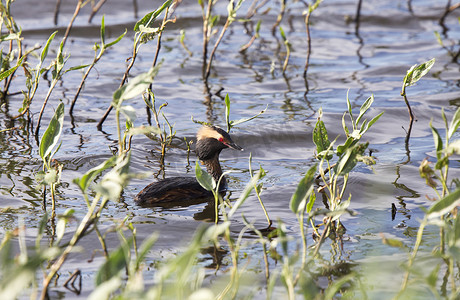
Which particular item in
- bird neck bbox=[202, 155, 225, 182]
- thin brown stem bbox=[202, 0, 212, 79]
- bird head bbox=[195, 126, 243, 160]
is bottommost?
bird neck bbox=[202, 155, 225, 182]

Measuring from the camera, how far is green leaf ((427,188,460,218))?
3.39 metres

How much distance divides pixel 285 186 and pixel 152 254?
1.93m

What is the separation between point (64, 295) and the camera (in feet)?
13.5

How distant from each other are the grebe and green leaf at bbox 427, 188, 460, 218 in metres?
3.02

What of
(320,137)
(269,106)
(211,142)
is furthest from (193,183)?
(269,106)

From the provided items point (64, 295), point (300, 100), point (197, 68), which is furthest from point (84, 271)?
point (197, 68)

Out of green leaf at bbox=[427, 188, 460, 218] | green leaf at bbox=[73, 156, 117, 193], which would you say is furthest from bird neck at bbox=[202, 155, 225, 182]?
green leaf at bbox=[427, 188, 460, 218]

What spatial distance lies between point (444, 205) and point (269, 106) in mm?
5660

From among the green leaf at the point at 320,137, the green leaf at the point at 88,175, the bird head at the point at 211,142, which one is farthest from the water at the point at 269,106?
the green leaf at the point at 88,175

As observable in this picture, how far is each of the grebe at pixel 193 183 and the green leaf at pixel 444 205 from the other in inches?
119

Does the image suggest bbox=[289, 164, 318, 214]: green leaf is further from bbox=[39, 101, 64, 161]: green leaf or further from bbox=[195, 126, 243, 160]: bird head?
bbox=[195, 126, 243, 160]: bird head

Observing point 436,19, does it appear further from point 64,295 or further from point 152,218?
point 64,295

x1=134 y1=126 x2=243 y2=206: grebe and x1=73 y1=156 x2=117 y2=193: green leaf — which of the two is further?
x1=134 y1=126 x2=243 y2=206: grebe

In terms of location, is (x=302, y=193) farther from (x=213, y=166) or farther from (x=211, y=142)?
(x=213, y=166)
